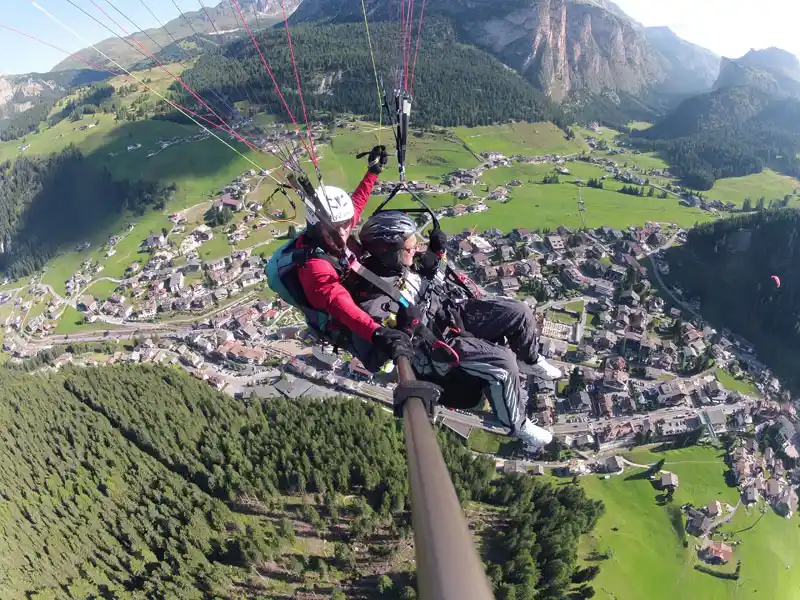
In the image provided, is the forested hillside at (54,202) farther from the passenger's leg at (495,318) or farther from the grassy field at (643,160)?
the grassy field at (643,160)

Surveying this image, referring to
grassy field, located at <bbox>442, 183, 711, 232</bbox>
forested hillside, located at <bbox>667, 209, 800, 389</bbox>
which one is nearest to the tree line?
forested hillside, located at <bbox>667, 209, 800, 389</bbox>

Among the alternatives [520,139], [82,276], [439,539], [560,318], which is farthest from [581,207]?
[439,539]

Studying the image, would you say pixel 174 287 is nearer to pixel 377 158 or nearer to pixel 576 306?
pixel 576 306

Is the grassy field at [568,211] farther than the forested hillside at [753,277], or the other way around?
the grassy field at [568,211]

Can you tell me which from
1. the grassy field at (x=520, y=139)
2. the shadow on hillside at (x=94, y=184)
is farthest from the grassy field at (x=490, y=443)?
the grassy field at (x=520, y=139)

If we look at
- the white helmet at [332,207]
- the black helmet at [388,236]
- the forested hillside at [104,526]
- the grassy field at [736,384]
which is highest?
the white helmet at [332,207]

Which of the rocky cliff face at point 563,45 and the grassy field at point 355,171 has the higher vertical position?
the rocky cliff face at point 563,45

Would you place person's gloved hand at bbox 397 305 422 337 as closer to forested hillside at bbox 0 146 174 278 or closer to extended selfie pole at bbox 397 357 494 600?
extended selfie pole at bbox 397 357 494 600
